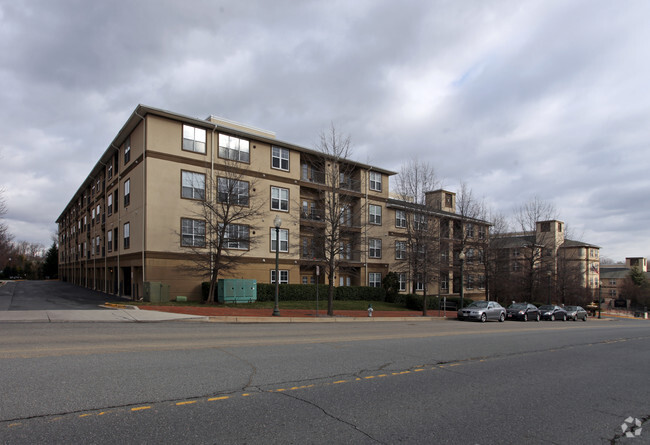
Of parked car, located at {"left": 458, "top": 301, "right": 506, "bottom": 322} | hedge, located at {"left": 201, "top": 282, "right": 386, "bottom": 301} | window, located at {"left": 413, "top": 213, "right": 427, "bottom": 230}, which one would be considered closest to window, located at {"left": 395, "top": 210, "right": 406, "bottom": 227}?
hedge, located at {"left": 201, "top": 282, "right": 386, "bottom": 301}

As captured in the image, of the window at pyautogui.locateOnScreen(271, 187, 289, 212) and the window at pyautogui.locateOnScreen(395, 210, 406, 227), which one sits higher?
the window at pyautogui.locateOnScreen(271, 187, 289, 212)

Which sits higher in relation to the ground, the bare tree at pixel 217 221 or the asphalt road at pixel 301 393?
the bare tree at pixel 217 221

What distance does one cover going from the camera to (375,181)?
140 ft

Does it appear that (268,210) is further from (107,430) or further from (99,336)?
(107,430)

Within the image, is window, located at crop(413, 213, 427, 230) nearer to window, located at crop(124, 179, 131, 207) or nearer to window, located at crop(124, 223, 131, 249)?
window, located at crop(124, 223, 131, 249)

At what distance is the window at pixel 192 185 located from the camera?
29.6 m

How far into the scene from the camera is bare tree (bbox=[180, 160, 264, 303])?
27.2 m

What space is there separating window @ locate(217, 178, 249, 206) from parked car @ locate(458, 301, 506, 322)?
16.9m

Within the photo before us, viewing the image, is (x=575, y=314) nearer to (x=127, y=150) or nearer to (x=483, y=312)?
(x=483, y=312)

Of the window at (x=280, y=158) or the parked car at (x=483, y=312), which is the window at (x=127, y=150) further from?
the parked car at (x=483, y=312)

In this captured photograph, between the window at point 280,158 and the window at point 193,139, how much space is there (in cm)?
614

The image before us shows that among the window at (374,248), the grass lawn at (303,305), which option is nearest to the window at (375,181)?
the window at (374,248)

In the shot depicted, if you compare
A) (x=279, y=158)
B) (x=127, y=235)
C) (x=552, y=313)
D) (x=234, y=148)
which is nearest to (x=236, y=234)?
(x=234, y=148)

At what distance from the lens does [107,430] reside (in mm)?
4605
